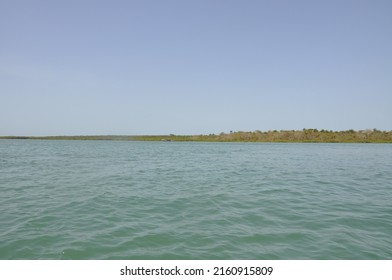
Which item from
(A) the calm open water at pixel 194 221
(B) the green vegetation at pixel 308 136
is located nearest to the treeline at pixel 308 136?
(B) the green vegetation at pixel 308 136

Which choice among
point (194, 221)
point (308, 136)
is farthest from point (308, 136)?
point (194, 221)

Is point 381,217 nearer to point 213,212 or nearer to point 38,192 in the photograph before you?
point 213,212

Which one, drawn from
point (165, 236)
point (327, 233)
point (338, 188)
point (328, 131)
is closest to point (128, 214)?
point (165, 236)

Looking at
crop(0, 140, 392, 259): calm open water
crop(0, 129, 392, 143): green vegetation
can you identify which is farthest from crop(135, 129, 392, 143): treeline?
crop(0, 140, 392, 259): calm open water

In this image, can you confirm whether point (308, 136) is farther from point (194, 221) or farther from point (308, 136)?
point (194, 221)

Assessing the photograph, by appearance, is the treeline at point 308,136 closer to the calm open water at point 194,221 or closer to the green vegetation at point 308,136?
the green vegetation at point 308,136

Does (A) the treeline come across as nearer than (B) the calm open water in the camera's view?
No

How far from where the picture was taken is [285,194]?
1488 cm

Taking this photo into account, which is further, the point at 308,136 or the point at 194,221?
the point at 308,136

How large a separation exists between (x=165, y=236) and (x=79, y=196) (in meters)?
7.78

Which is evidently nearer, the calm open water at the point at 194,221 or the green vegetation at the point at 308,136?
the calm open water at the point at 194,221

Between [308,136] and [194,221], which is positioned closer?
[194,221]

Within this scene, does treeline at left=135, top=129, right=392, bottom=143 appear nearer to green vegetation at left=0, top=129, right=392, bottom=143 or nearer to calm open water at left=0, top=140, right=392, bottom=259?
green vegetation at left=0, top=129, right=392, bottom=143
